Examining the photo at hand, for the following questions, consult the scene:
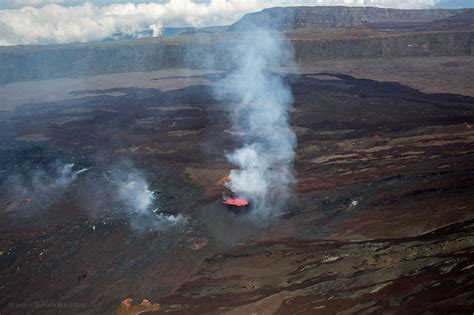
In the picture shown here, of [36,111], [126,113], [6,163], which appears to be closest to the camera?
[6,163]

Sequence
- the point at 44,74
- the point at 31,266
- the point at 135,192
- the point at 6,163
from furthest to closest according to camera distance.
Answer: the point at 44,74 → the point at 6,163 → the point at 135,192 → the point at 31,266

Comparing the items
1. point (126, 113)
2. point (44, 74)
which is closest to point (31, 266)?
point (126, 113)

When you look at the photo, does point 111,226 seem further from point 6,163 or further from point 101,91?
point 101,91

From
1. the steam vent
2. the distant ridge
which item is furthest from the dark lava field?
the distant ridge

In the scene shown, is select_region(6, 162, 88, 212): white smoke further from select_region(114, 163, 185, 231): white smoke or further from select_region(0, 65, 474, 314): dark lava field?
select_region(114, 163, 185, 231): white smoke

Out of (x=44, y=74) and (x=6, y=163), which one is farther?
(x=44, y=74)

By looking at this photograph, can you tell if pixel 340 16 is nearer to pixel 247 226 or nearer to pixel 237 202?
pixel 237 202
